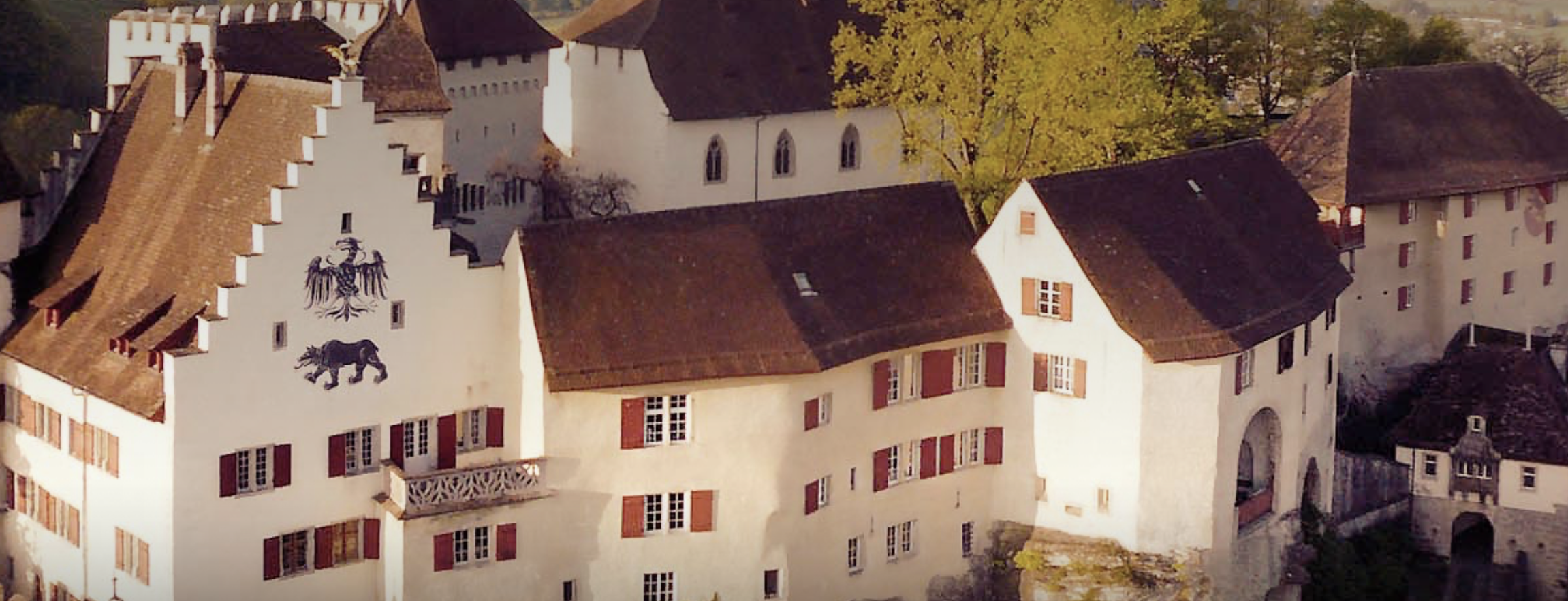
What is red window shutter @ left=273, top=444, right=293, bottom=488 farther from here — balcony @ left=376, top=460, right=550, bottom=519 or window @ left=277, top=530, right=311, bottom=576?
balcony @ left=376, top=460, right=550, bottom=519

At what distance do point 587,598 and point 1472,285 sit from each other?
40658mm

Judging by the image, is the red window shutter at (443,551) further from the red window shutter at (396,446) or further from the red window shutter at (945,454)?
the red window shutter at (945,454)

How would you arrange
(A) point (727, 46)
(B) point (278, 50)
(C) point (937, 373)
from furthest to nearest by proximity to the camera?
1. (A) point (727, 46)
2. (B) point (278, 50)
3. (C) point (937, 373)

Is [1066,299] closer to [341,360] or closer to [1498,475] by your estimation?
[341,360]

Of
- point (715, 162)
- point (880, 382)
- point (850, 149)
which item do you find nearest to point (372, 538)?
point (880, 382)

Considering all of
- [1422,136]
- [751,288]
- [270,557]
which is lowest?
[270,557]

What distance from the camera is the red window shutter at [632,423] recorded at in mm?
70000

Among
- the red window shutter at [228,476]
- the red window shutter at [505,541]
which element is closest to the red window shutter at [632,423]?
the red window shutter at [505,541]

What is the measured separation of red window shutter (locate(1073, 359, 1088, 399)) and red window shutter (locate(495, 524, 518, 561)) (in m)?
14.1

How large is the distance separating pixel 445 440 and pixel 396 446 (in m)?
1.24

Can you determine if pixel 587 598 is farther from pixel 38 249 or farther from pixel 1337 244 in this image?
pixel 1337 244

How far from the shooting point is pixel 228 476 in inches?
2596

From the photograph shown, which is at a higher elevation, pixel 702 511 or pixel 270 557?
pixel 702 511

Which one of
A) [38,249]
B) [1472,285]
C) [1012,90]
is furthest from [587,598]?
[1472,285]
